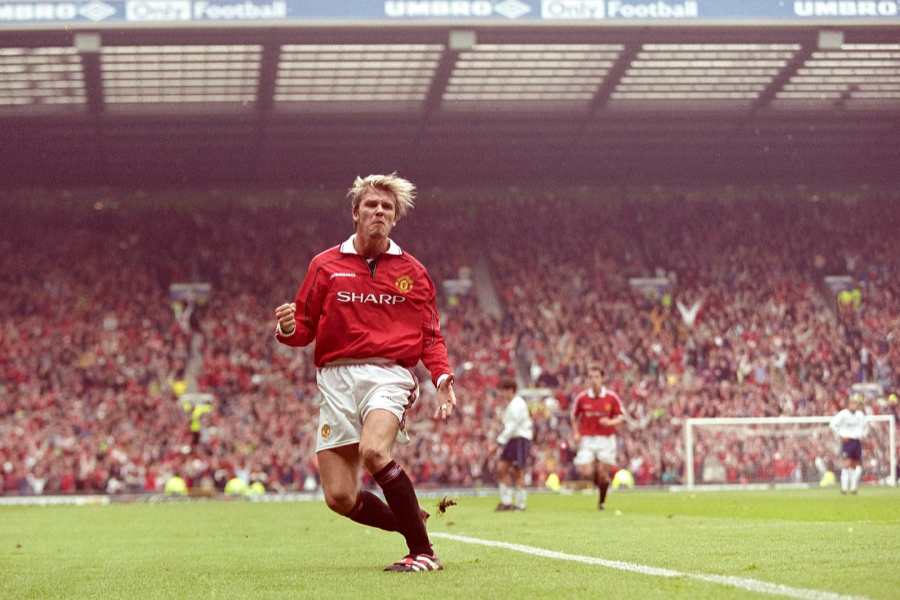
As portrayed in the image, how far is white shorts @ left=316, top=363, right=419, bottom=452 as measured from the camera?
336 inches

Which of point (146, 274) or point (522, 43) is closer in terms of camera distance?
point (522, 43)

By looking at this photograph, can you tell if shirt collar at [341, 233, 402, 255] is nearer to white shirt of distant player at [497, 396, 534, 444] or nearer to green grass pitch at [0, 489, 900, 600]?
green grass pitch at [0, 489, 900, 600]

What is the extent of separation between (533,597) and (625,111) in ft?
113

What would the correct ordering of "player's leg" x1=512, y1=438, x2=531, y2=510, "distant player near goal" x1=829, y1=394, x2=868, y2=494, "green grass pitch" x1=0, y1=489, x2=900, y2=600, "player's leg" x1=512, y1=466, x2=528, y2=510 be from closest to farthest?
"green grass pitch" x1=0, y1=489, x2=900, y2=600, "player's leg" x1=512, y1=466, x2=528, y2=510, "player's leg" x1=512, y1=438, x2=531, y2=510, "distant player near goal" x1=829, y1=394, x2=868, y2=494

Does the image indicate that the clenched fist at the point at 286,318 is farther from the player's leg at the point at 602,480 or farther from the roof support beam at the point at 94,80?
the roof support beam at the point at 94,80

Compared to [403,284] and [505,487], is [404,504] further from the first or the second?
[505,487]

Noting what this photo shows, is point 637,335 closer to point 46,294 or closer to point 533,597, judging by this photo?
point 46,294

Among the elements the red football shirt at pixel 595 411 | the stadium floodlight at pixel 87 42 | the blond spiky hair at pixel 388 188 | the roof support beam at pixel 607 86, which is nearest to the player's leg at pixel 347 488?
the blond spiky hair at pixel 388 188

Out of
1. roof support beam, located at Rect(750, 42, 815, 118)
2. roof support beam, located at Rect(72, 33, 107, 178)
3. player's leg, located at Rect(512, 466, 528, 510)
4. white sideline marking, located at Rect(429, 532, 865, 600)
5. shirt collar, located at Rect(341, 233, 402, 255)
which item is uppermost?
roof support beam, located at Rect(750, 42, 815, 118)

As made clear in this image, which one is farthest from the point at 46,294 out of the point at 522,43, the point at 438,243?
the point at 522,43

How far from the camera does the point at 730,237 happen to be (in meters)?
44.3

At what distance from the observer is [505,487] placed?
907 inches

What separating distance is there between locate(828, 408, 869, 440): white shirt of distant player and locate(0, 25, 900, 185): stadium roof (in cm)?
957

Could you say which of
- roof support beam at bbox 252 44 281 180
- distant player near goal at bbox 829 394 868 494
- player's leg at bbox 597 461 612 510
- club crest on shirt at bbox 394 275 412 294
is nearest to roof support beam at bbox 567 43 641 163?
roof support beam at bbox 252 44 281 180
